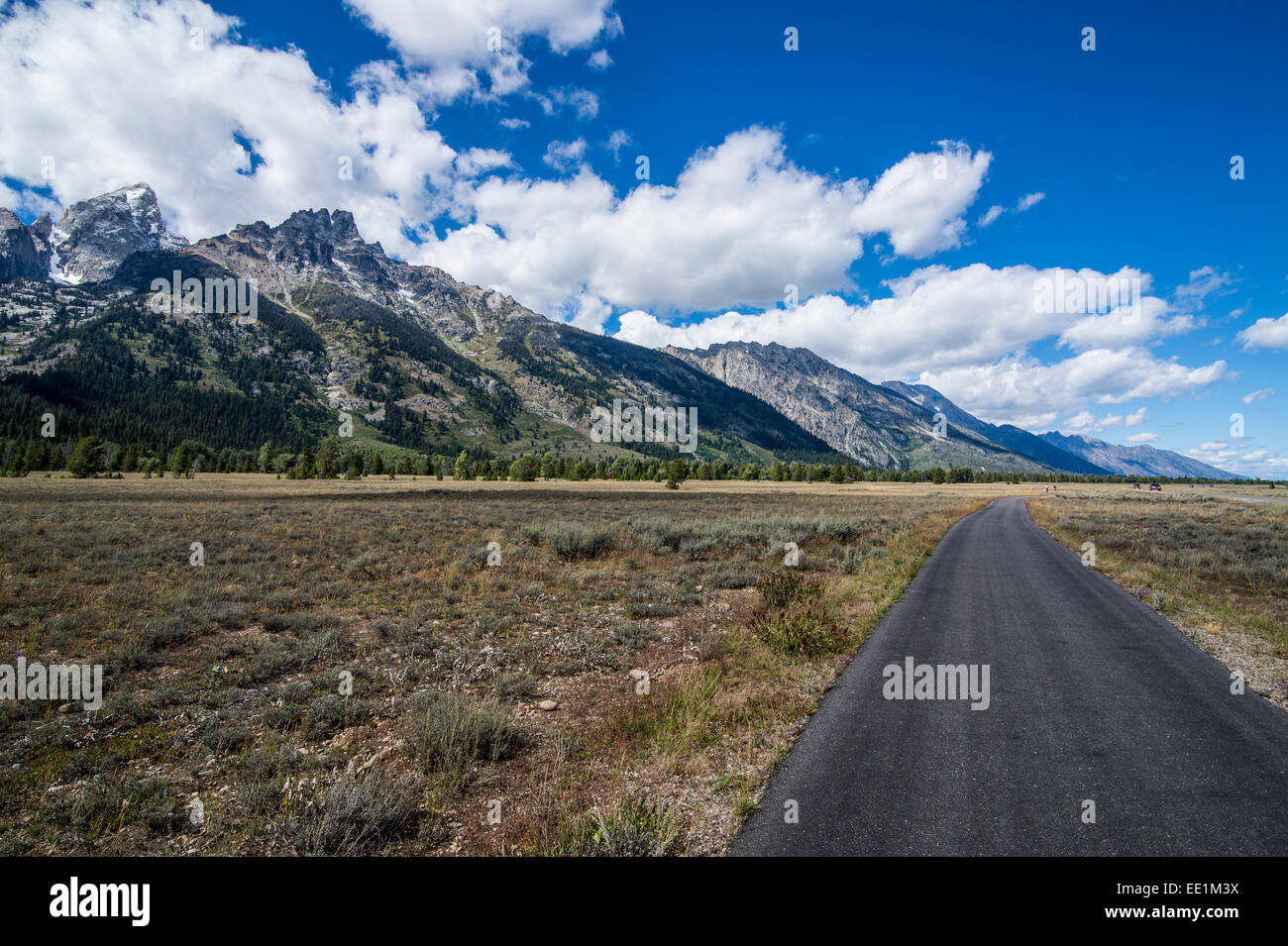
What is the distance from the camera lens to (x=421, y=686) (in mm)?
8703

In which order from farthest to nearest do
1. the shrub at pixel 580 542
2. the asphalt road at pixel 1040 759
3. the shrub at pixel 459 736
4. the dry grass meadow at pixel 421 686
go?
the shrub at pixel 580 542 → the shrub at pixel 459 736 → the dry grass meadow at pixel 421 686 → the asphalt road at pixel 1040 759

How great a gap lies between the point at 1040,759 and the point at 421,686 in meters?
9.08

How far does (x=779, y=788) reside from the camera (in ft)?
18.0

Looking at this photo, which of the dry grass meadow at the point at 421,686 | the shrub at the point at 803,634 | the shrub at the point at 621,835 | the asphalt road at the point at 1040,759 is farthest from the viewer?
the shrub at the point at 803,634

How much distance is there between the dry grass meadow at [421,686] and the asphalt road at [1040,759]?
68 cm

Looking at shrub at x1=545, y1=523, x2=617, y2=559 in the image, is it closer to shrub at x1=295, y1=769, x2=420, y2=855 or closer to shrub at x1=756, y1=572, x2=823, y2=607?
shrub at x1=756, y1=572, x2=823, y2=607

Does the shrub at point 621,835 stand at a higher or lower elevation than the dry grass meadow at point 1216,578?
higher

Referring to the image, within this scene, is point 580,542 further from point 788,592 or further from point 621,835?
point 621,835

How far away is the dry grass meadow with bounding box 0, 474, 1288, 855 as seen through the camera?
516cm

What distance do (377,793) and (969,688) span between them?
864cm

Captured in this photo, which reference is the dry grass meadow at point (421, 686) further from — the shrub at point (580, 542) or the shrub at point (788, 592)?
the shrub at point (580, 542)

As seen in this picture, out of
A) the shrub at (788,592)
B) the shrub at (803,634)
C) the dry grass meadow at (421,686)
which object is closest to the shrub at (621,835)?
the dry grass meadow at (421,686)

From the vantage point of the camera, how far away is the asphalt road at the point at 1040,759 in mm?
4633
